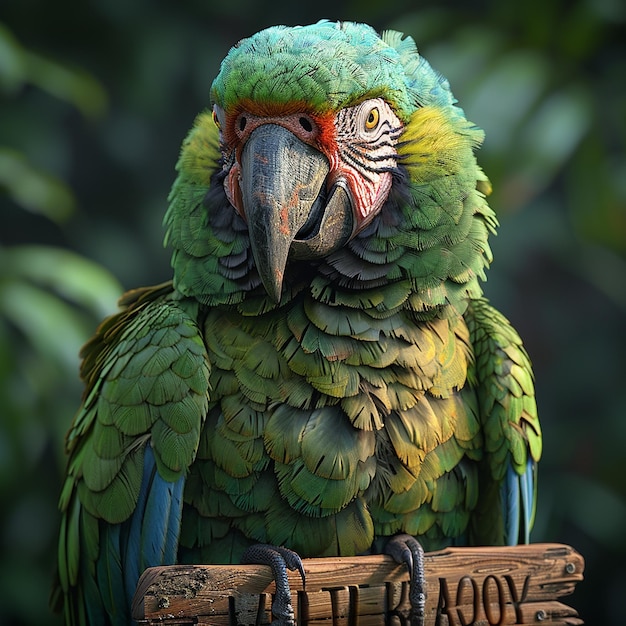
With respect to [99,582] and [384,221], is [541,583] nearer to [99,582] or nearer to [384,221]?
[384,221]

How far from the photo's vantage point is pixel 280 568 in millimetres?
1118

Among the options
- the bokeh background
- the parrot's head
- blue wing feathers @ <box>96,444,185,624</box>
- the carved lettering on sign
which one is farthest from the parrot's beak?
the bokeh background

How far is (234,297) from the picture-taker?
1276mm

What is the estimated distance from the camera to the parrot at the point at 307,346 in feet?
3.92

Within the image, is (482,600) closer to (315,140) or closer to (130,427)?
(130,427)

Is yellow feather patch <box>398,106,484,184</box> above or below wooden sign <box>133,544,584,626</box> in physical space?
above

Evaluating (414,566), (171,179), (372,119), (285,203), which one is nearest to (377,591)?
(414,566)

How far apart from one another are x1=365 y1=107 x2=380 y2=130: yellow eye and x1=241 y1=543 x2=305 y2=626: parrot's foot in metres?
0.62

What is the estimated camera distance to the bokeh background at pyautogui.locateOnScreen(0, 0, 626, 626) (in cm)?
228

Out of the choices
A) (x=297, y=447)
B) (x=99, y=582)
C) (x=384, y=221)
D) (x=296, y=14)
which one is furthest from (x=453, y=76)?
(x=99, y=582)

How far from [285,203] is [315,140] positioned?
0.11 m

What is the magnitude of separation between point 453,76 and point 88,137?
62.4 inches

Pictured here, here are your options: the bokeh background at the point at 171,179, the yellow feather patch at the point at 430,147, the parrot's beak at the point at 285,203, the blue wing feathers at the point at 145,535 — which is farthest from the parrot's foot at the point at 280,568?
the bokeh background at the point at 171,179

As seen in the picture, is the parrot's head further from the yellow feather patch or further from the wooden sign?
the wooden sign
